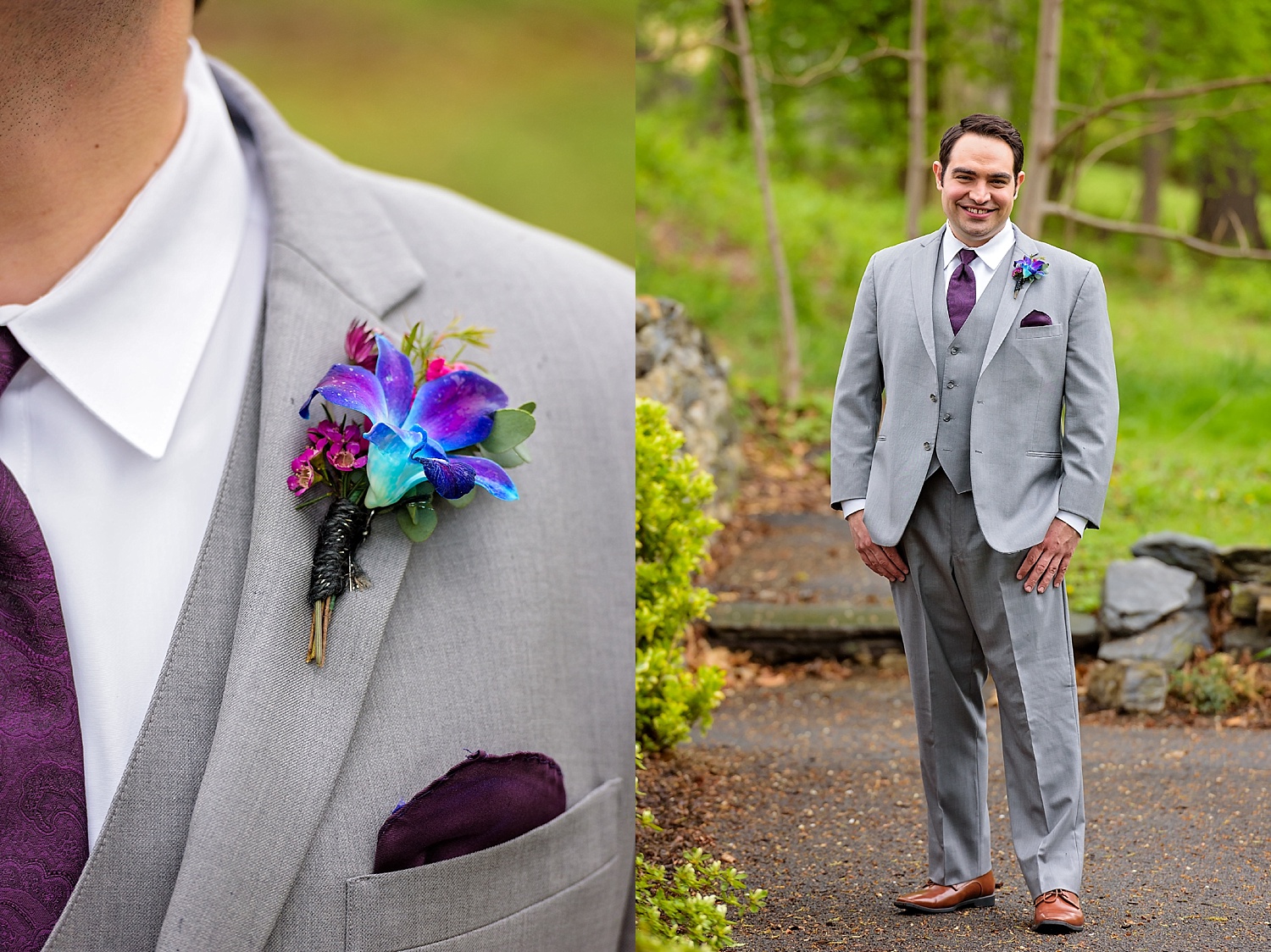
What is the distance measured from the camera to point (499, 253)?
181 centimetres

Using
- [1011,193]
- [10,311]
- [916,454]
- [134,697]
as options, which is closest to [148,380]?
[10,311]

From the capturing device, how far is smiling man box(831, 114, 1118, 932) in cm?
116

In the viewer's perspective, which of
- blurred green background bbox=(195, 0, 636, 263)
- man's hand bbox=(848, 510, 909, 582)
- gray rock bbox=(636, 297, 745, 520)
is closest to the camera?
man's hand bbox=(848, 510, 909, 582)

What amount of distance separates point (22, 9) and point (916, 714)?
1391mm

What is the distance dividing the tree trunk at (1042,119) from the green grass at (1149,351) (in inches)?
1.6

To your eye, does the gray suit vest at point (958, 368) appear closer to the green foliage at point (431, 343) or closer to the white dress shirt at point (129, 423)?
the green foliage at point (431, 343)

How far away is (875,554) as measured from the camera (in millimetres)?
1252

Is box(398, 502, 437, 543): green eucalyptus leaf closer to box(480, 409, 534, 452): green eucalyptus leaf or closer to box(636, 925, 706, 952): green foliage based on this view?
box(480, 409, 534, 452): green eucalyptus leaf

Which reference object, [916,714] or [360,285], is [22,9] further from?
[916,714]

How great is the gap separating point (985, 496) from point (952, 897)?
0.46 meters

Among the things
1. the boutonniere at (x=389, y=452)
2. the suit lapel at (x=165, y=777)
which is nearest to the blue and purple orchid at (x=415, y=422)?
the boutonniere at (x=389, y=452)

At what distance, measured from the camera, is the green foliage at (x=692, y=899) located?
132 centimetres

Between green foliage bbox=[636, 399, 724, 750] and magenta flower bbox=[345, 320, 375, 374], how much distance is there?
385 mm

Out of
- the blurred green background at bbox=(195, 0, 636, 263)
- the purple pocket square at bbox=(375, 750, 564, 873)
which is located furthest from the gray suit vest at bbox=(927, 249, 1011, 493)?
the blurred green background at bbox=(195, 0, 636, 263)
